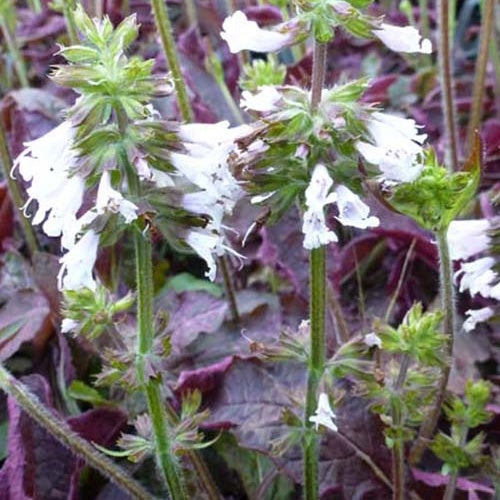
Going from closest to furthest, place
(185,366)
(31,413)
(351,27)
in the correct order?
(351,27) < (31,413) < (185,366)

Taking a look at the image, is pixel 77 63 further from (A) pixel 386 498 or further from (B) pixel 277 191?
(A) pixel 386 498

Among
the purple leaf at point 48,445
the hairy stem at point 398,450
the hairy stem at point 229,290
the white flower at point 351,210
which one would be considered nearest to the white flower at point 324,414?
the hairy stem at point 398,450

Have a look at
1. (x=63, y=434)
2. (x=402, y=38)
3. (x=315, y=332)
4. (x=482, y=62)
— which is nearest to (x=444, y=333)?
(x=315, y=332)

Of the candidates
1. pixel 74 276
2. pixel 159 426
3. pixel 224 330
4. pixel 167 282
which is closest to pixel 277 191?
pixel 74 276

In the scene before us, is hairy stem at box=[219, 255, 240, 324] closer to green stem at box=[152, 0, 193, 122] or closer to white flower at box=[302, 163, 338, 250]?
green stem at box=[152, 0, 193, 122]

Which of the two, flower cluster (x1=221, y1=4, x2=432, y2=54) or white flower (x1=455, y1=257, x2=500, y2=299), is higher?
flower cluster (x1=221, y1=4, x2=432, y2=54)

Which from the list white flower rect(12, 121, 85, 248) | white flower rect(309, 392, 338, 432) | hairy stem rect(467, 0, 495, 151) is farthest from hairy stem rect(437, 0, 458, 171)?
white flower rect(12, 121, 85, 248)
